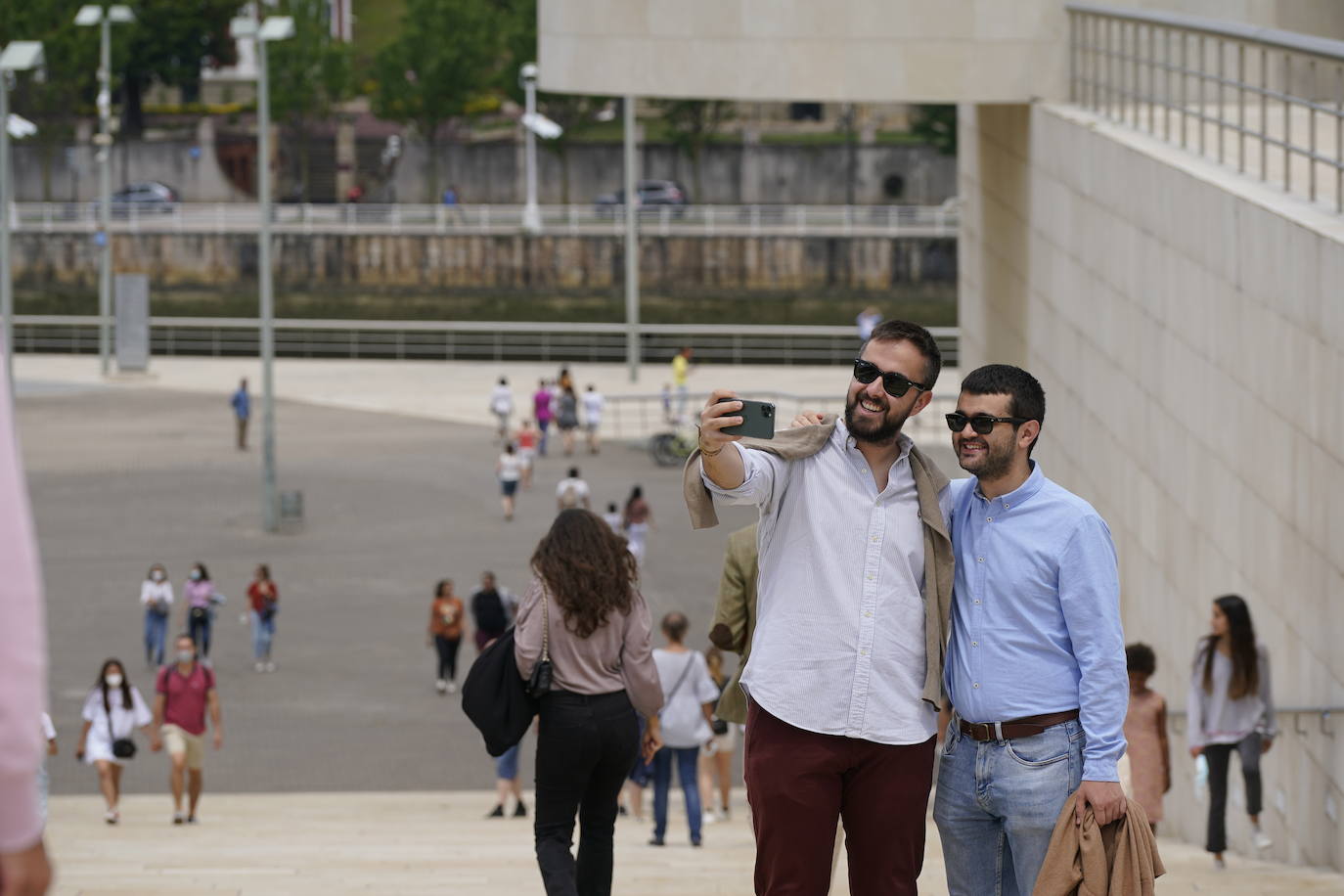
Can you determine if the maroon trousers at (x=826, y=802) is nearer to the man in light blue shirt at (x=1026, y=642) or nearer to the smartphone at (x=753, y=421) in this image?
the man in light blue shirt at (x=1026, y=642)

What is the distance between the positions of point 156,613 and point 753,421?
17182mm

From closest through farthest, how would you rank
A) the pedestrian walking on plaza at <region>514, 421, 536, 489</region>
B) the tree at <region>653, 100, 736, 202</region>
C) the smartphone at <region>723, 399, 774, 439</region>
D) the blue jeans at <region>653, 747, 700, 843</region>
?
the smartphone at <region>723, 399, 774, 439</region> < the blue jeans at <region>653, 747, 700, 843</region> < the pedestrian walking on plaza at <region>514, 421, 536, 489</region> < the tree at <region>653, 100, 736, 202</region>

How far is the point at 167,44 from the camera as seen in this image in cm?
7531

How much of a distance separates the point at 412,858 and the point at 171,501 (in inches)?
823

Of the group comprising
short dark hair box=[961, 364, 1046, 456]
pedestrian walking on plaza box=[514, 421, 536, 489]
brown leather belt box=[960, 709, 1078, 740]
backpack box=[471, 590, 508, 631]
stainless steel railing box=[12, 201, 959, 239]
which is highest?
stainless steel railing box=[12, 201, 959, 239]

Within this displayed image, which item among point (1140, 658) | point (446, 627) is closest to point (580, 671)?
point (1140, 658)

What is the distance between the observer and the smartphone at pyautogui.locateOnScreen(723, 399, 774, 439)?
4398 mm

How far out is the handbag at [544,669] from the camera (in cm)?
642

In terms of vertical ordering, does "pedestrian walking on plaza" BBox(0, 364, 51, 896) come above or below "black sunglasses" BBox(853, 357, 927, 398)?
below

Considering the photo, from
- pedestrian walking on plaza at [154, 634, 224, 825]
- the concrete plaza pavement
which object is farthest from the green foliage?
pedestrian walking on plaza at [154, 634, 224, 825]

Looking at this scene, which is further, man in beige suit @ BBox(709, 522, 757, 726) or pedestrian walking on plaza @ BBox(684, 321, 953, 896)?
man in beige suit @ BBox(709, 522, 757, 726)

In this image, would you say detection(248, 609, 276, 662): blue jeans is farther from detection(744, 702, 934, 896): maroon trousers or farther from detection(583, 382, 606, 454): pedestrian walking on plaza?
detection(744, 702, 934, 896): maroon trousers

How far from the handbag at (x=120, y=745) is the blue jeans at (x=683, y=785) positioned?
355 centimetres

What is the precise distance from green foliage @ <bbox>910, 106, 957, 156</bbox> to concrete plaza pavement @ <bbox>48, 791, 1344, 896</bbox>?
170 feet
